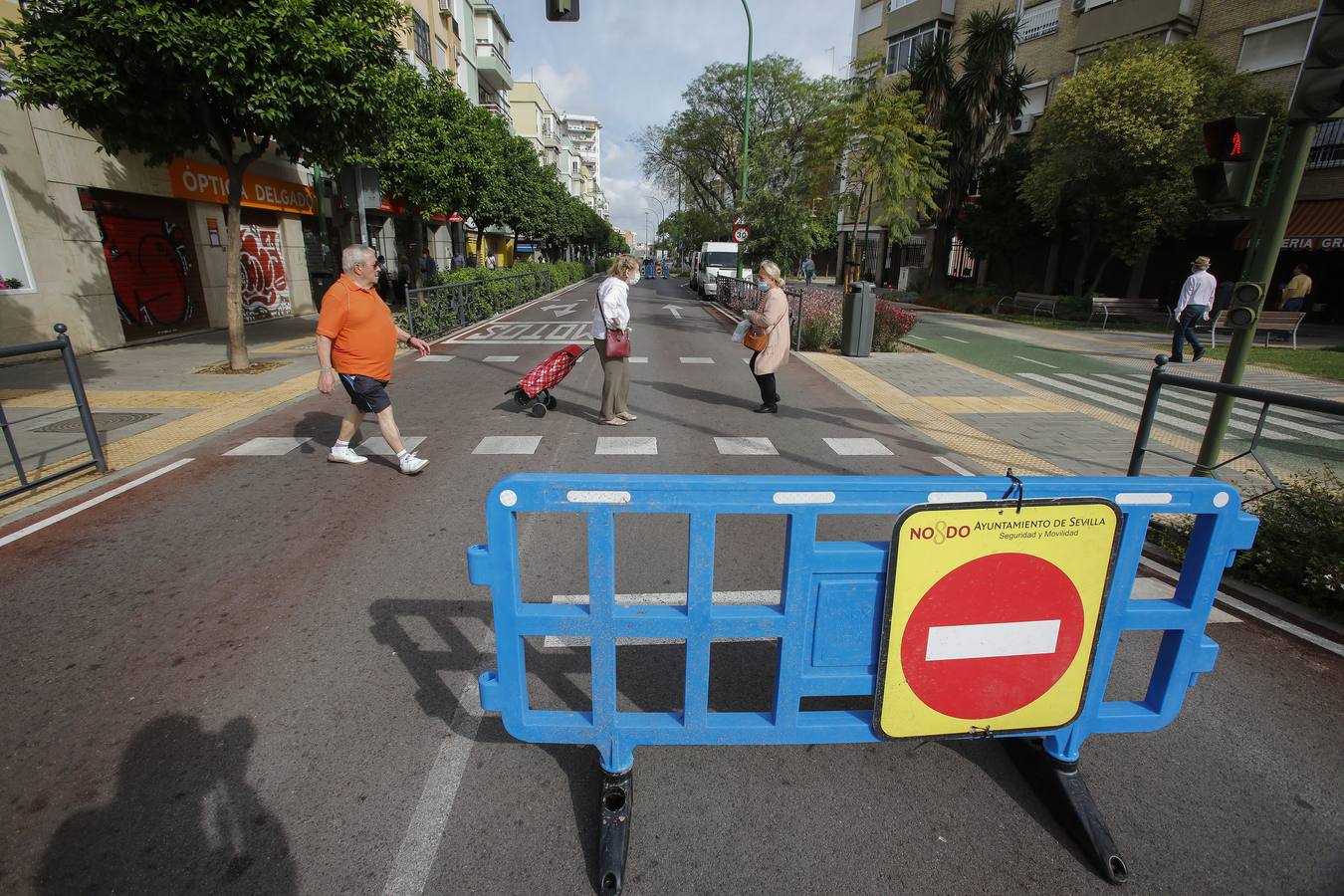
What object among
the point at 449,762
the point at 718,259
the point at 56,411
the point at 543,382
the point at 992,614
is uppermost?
the point at 718,259

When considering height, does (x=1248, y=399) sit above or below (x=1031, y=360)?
above

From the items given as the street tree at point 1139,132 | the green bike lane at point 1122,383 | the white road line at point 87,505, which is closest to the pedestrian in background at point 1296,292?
the green bike lane at point 1122,383

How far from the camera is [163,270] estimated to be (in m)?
14.1

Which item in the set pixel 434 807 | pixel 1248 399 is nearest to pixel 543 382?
pixel 434 807

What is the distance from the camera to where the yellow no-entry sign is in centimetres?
209

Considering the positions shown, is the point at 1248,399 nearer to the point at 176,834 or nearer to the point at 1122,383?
the point at 176,834

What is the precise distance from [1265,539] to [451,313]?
15.7m

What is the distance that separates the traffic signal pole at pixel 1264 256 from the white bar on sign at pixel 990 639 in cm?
350

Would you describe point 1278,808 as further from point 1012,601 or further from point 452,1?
point 452,1

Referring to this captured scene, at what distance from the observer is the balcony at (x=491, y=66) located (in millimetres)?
38812

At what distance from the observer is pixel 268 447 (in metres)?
6.84

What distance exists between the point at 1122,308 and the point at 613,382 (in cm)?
2114

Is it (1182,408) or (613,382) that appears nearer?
(613,382)

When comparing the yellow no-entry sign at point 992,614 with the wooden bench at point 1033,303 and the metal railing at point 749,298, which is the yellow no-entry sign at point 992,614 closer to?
the metal railing at point 749,298
